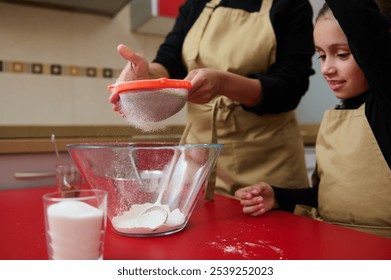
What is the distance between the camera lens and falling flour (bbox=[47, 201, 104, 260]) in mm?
409

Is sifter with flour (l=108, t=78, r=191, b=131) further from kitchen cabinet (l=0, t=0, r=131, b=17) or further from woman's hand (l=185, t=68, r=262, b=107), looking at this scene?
kitchen cabinet (l=0, t=0, r=131, b=17)

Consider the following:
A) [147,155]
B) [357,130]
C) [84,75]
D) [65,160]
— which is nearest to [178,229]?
[147,155]

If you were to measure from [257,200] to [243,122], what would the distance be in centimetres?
38

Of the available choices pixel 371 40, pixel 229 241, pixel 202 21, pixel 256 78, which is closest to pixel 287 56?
pixel 256 78

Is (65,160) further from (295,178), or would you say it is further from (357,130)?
(357,130)

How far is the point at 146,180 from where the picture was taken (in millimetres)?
592

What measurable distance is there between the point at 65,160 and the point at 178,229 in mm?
1026

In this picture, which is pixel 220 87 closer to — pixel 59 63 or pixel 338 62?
pixel 338 62

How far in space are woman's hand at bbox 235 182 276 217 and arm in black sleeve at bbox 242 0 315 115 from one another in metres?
0.27

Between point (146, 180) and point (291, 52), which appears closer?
point (146, 180)

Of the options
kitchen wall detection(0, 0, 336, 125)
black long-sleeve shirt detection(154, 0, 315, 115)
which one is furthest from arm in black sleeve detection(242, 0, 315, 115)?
kitchen wall detection(0, 0, 336, 125)

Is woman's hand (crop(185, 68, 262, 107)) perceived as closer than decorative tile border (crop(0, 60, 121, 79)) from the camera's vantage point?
Yes

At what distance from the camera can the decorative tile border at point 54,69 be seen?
5.92 feet

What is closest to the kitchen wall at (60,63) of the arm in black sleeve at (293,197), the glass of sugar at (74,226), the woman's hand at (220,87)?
the woman's hand at (220,87)
